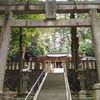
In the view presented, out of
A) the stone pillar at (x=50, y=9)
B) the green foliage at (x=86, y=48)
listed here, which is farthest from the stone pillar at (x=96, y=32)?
the green foliage at (x=86, y=48)

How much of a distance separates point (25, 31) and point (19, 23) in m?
7.92

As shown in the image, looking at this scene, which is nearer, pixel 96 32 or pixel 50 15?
pixel 96 32

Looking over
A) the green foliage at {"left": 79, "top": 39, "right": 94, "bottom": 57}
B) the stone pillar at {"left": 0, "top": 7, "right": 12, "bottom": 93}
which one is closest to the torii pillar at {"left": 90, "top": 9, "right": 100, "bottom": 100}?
the stone pillar at {"left": 0, "top": 7, "right": 12, "bottom": 93}

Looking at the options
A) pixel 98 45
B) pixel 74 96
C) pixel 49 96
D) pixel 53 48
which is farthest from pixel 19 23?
pixel 53 48

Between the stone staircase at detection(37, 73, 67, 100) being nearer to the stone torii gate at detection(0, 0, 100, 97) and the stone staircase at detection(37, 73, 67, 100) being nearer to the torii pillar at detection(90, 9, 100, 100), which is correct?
the torii pillar at detection(90, 9, 100, 100)

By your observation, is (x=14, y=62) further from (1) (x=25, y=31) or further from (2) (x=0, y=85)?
(2) (x=0, y=85)

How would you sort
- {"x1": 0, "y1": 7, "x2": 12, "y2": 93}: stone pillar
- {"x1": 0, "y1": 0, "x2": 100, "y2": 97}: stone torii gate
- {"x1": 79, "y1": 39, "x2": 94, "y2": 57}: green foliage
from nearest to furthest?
{"x1": 0, "y1": 7, "x2": 12, "y2": 93}: stone pillar → {"x1": 0, "y1": 0, "x2": 100, "y2": 97}: stone torii gate → {"x1": 79, "y1": 39, "x2": 94, "y2": 57}: green foliage

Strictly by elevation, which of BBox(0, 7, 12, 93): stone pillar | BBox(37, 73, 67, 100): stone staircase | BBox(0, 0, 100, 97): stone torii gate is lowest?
BBox(37, 73, 67, 100): stone staircase

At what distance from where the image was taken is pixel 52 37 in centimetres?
3878

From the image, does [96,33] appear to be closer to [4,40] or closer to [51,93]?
[4,40]

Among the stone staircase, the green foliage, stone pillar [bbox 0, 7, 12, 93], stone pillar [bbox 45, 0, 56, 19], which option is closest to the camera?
stone pillar [bbox 0, 7, 12, 93]

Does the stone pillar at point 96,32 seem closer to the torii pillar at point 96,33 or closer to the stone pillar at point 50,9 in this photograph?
the torii pillar at point 96,33

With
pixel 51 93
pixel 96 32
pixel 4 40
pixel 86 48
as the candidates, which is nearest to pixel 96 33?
pixel 96 32

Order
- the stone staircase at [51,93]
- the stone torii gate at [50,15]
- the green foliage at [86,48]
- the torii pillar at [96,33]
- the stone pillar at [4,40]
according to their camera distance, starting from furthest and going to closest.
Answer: the green foliage at [86,48] → the stone staircase at [51,93] → the stone torii gate at [50,15] → the torii pillar at [96,33] → the stone pillar at [4,40]
